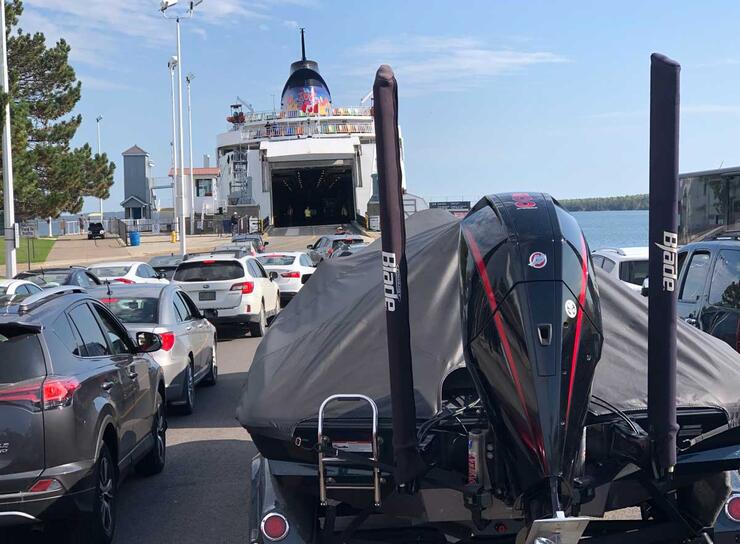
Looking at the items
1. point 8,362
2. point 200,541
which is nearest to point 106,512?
point 200,541

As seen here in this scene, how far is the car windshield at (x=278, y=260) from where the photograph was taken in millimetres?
25278

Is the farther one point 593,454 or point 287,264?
point 287,264

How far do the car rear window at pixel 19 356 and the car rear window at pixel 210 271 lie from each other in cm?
1208

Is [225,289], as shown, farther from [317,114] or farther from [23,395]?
[317,114]

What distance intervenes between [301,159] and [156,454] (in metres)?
45.2

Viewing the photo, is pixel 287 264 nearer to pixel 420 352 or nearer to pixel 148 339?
pixel 148 339

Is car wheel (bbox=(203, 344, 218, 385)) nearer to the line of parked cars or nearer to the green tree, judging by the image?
the line of parked cars

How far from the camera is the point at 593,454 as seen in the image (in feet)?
12.3

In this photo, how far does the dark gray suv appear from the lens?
537 cm

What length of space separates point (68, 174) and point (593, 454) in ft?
108

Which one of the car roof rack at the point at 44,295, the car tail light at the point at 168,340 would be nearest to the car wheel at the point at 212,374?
the car tail light at the point at 168,340

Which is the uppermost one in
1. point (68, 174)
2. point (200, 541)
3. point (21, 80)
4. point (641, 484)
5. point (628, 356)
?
point (21, 80)

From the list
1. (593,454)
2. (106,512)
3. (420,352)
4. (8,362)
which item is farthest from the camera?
(106,512)

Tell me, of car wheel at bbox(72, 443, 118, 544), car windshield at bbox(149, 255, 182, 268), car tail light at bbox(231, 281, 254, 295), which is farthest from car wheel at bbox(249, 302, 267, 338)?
car wheel at bbox(72, 443, 118, 544)
